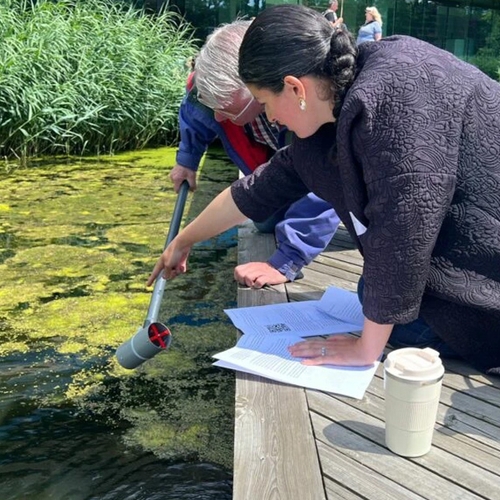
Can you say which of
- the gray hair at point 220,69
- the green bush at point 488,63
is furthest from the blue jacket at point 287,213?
the green bush at point 488,63

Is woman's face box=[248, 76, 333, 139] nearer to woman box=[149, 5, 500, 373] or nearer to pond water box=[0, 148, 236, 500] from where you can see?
woman box=[149, 5, 500, 373]

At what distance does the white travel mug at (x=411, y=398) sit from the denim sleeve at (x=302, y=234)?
1.01 metres

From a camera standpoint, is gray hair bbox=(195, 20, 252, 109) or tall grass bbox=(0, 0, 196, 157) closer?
gray hair bbox=(195, 20, 252, 109)

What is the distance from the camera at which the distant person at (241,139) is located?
6.61ft

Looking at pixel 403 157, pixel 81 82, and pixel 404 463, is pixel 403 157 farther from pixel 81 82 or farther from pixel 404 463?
pixel 81 82

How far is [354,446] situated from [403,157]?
52 cm

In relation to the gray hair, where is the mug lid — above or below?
below

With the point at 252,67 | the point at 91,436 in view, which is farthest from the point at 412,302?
the point at 91,436

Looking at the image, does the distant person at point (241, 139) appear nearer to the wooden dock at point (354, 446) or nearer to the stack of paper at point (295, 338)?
the stack of paper at point (295, 338)

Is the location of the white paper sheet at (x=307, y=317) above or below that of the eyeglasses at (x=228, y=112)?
below

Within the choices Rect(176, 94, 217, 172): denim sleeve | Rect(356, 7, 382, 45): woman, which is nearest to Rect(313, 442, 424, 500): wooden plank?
Rect(176, 94, 217, 172): denim sleeve

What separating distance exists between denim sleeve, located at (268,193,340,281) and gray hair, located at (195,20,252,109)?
1.55 ft

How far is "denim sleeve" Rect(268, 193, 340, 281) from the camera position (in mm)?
2217

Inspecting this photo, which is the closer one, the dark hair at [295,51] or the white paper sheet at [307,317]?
the dark hair at [295,51]
